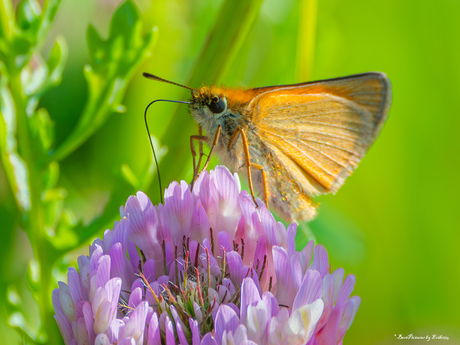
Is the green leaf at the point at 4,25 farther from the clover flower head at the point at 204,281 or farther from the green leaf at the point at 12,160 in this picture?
the clover flower head at the point at 204,281

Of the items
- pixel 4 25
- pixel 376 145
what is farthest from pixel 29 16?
pixel 376 145

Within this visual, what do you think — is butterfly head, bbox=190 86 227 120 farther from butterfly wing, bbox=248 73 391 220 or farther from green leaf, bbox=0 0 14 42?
green leaf, bbox=0 0 14 42

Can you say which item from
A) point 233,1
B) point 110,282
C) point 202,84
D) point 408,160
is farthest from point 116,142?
point 408,160

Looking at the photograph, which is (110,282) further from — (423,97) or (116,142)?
(423,97)

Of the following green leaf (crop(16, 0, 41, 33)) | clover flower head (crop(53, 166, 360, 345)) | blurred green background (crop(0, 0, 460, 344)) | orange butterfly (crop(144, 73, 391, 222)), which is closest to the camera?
clover flower head (crop(53, 166, 360, 345))

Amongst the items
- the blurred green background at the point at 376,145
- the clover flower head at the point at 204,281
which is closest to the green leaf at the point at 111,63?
the blurred green background at the point at 376,145

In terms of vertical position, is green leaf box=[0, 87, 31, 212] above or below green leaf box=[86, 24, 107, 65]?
below

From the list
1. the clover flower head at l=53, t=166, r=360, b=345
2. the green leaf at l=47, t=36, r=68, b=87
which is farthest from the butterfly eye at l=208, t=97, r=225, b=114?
the green leaf at l=47, t=36, r=68, b=87
